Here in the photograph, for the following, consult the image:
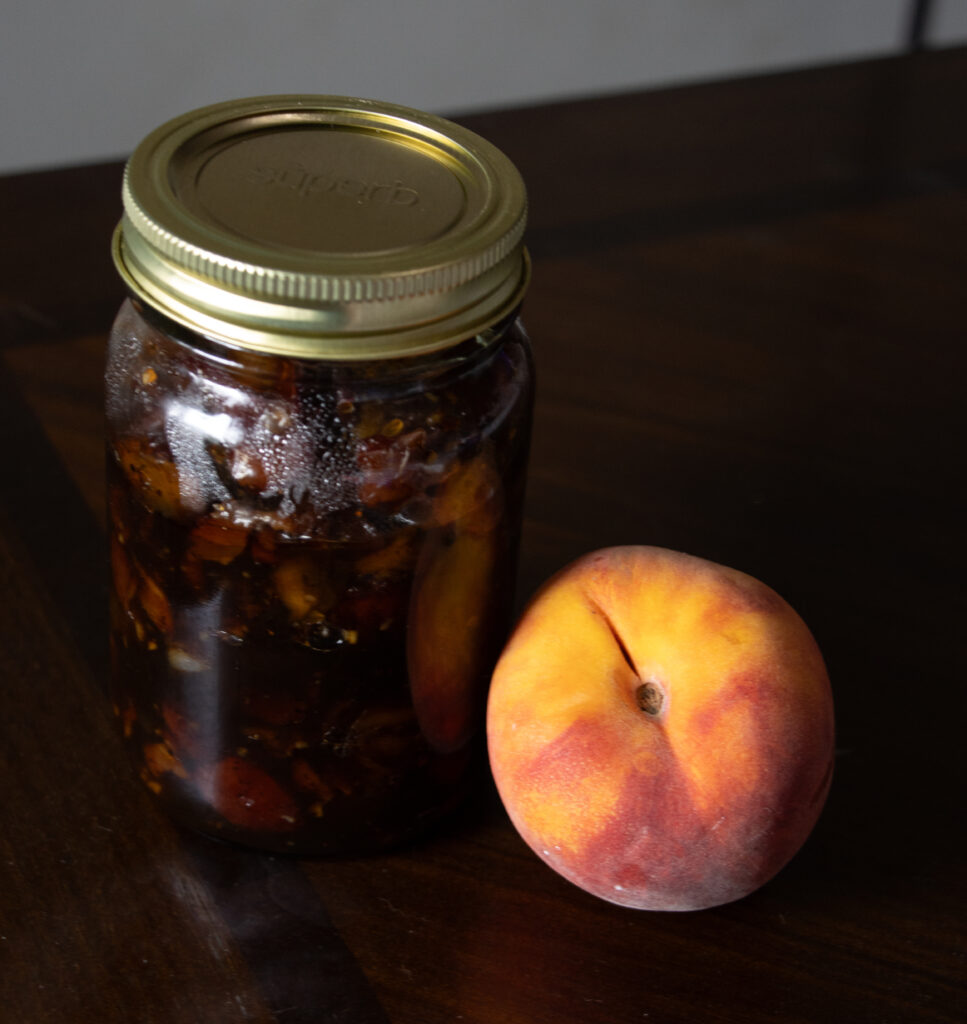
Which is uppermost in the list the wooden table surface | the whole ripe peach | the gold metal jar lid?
the gold metal jar lid

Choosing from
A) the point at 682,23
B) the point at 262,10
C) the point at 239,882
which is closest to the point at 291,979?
the point at 239,882

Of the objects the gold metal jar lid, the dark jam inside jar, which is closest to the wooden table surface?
the dark jam inside jar

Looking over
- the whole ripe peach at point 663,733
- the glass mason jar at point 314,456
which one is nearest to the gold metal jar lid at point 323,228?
the glass mason jar at point 314,456

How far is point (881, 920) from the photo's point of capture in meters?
0.52

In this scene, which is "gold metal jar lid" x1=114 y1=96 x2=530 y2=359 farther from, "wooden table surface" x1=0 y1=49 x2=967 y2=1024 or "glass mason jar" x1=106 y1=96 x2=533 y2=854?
"wooden table surface" x1=0 y1=49 x2=967 y2=1024

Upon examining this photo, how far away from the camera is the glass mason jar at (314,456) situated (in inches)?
16.7

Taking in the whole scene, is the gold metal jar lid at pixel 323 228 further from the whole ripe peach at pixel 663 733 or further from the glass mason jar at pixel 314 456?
the whole ripe peach at pixel 663 733

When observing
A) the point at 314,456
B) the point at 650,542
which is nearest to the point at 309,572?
the point at 314,456

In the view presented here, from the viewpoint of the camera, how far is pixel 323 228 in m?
0.44

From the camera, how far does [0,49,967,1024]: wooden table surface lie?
0.49 metres

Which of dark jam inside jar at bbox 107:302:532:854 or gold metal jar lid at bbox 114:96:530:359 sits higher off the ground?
gold metal jar lid at bbox 114:96:530:359

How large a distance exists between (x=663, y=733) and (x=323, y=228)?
0.66ft

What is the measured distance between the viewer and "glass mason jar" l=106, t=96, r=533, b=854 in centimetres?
42

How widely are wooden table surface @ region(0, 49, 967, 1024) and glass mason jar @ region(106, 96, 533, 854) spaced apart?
0.14 feet
